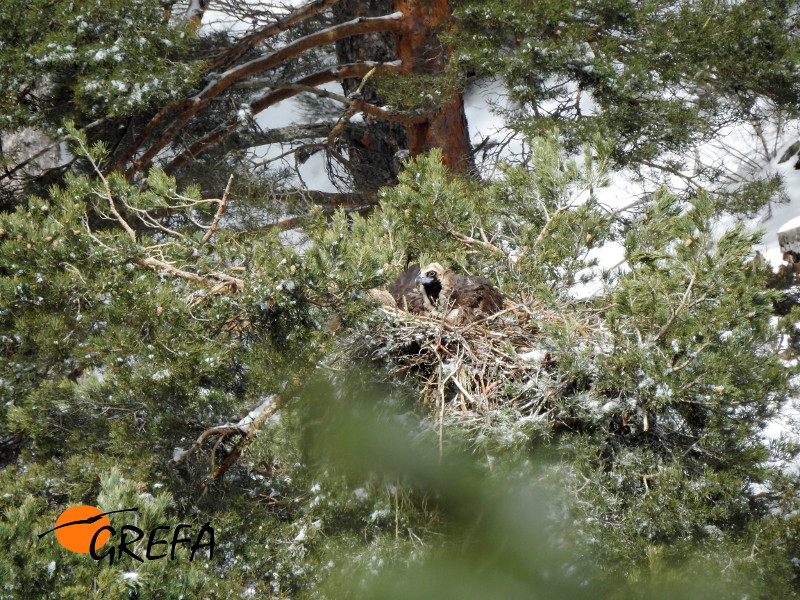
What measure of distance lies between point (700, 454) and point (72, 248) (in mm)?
1856

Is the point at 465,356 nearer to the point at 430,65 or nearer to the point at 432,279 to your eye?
the point at 432,279

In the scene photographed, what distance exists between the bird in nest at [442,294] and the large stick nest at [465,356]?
11cm

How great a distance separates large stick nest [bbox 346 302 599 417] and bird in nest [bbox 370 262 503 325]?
4.3 inches

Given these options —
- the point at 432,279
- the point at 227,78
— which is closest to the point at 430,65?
the point at 227,78

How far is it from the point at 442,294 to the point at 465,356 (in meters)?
0.29

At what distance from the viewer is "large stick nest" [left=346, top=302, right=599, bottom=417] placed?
8.36ft

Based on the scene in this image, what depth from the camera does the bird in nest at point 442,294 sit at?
2906 millimetres

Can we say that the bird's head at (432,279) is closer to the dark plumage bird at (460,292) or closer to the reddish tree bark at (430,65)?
the dark plumage bird at (460,292)

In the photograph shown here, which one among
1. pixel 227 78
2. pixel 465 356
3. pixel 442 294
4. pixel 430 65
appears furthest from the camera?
pixel 430 65

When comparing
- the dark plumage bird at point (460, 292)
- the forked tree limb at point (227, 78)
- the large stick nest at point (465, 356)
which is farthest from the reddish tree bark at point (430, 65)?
the large stick nest at point (465, 356)

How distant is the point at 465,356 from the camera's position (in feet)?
8.94

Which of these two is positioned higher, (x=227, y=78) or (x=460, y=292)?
(x=227, y=78)

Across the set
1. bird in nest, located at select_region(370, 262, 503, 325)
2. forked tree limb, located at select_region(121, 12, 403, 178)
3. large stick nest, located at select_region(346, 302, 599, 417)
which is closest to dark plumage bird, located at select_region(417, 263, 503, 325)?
bird in nest, located at select_region(370, 262, 503, 325)

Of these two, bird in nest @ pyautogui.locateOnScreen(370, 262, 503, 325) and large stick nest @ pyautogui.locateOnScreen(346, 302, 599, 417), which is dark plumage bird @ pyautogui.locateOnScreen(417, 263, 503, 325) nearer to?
bird in nest @ pyautogui.locateOnScreen(370, 262, 503, 325)
